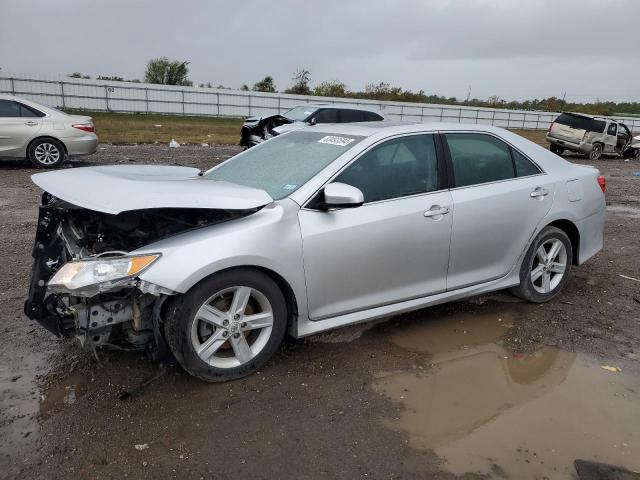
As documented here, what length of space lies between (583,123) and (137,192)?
66.4 ft

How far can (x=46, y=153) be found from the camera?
11.3 m

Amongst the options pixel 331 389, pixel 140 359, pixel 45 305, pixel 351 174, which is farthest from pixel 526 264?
pixel 45 305

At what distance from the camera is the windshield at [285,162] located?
3600mm

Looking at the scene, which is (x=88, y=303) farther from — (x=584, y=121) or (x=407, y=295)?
(x=584, y=121)

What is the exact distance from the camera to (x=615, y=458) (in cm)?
266

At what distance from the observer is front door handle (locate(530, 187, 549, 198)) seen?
14.1 ft

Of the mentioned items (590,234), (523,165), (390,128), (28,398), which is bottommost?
(28,398)

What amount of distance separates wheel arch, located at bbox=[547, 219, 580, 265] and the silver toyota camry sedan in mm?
140

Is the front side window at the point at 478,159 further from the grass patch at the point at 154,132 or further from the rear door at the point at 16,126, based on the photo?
the grass patch at the point at 154,132

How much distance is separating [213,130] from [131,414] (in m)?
23.8

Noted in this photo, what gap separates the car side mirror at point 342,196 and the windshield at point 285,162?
11.4 inches

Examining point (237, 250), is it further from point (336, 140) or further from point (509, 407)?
point (509, 407)

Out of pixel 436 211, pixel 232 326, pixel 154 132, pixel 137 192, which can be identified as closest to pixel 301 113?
pixel 154 132

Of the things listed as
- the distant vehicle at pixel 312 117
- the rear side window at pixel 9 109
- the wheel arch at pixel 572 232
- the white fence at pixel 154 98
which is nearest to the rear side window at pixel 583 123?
the distant vehicle at pixel 312 117
